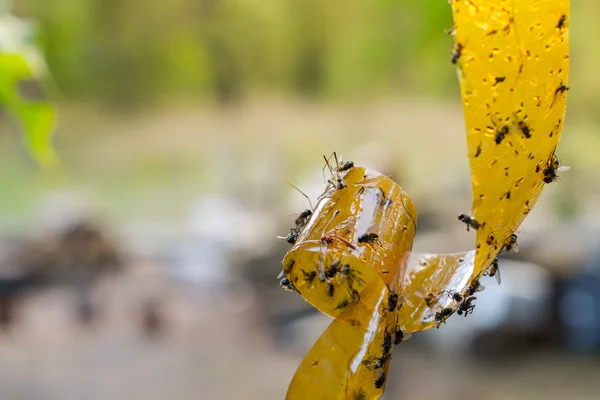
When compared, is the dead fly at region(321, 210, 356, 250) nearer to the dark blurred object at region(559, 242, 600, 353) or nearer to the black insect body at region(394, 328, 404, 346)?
the black insect body at region(394, 328, 404, 346)

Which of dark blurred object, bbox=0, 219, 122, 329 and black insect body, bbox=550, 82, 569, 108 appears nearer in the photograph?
black insect body, bbox=550, 82, 569, 108

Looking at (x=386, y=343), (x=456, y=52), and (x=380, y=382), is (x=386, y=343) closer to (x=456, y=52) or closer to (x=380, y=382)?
(x=380, y=382)

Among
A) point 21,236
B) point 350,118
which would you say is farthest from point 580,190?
point 21,236

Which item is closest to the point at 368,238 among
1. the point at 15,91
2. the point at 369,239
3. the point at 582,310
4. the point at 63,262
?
the point at 369,239

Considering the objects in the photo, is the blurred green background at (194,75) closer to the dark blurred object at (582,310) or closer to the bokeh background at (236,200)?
the bokeh background at (236,200)

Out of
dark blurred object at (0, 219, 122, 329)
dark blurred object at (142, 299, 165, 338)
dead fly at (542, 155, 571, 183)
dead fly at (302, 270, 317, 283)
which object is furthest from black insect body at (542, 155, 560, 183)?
dark blurred object at (0, 219, 122, 329)

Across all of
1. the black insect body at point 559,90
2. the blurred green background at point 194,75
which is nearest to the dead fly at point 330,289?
the black insect body at point 559,90

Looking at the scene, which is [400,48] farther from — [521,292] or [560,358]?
[560,358]
